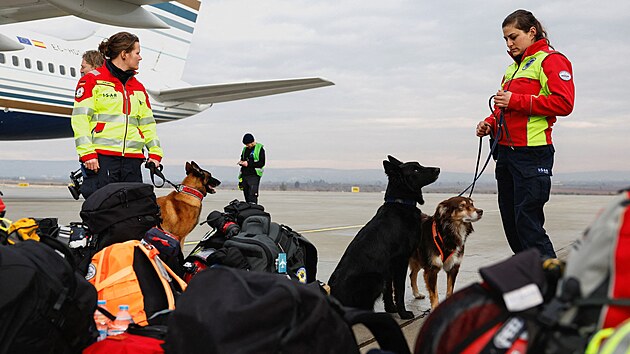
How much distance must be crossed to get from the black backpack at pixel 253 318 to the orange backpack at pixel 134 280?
0.76 m

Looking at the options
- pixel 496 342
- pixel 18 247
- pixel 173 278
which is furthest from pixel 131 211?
pixel 496 342

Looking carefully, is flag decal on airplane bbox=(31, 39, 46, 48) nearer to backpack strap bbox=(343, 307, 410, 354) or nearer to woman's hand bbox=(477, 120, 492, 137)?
woman's hand bbox=(477, 120, 492, 137)

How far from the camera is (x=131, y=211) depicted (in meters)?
3.05

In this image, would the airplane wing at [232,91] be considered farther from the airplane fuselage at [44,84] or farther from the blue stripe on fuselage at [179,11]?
the blue stripe on fuselage at [179,11]

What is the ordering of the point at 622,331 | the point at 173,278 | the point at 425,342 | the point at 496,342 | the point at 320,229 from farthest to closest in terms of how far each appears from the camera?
the point at 320,229 < the point at 173,278 < the point at 425,342 < the point at 496,342 < the point at 622,331

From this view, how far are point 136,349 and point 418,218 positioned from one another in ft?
7.62

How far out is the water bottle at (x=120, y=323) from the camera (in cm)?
228

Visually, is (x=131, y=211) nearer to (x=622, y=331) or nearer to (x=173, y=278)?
(x=173, y=278)

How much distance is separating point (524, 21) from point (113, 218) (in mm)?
2616

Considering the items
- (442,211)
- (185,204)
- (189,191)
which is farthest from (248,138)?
(442,211)

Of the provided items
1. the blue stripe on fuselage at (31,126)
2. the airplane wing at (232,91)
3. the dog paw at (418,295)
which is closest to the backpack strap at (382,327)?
the dog paw at (418,295)

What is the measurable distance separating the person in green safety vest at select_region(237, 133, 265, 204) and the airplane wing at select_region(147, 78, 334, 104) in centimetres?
488

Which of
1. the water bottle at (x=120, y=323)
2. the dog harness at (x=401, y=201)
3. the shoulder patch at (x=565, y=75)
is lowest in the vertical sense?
→ the water bottle at (x=120, y=323)

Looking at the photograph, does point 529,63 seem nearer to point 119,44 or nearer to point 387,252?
point 387,252
